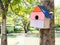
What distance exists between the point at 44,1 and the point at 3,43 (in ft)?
12.1

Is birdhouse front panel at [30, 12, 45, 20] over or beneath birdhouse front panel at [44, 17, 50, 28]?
over

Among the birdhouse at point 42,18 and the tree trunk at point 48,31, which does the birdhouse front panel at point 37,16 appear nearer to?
the birdhouse at point 42,18

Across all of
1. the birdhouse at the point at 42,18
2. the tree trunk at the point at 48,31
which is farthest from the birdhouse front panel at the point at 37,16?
the tree trunk at the point at 48,31

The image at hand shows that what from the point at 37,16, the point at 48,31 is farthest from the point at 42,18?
the point at 48,31

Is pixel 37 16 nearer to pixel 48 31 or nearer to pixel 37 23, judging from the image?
pixel 37 23

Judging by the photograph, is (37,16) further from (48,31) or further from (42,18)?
Answer: (48,31)

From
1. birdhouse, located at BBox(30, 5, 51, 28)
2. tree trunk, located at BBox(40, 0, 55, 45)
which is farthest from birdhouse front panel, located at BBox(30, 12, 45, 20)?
tree trunk, located at BBox(40, 0, 55, 45)

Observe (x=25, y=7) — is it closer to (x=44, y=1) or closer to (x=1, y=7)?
(x=1, y=7)

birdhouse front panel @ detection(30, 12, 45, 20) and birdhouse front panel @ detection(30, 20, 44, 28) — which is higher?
birdhouse front panel @ detection(30, 12, 45, 20)

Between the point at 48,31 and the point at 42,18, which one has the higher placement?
the point at 42,18

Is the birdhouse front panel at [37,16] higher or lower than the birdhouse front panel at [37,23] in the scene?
higher

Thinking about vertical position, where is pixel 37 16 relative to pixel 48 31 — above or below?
above

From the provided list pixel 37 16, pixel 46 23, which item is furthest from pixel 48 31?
pixel 37 16

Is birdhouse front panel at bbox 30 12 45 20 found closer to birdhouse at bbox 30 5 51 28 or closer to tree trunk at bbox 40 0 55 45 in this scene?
birdhouse at bbox 30 5 51 28
